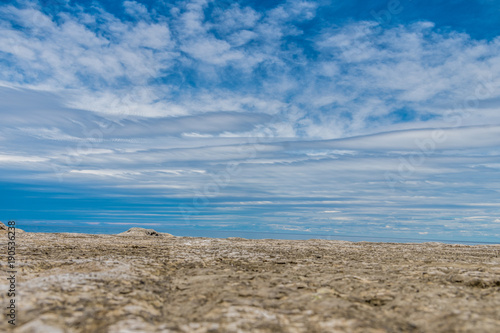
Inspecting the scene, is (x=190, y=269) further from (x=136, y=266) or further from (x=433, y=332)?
(x=433, y=332)


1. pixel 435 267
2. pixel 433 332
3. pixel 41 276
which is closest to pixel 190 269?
pixel 41 276

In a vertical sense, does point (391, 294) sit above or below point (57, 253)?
below

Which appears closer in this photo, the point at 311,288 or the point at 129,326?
the point at 129,326

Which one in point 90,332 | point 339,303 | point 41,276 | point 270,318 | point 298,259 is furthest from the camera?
point 298,259

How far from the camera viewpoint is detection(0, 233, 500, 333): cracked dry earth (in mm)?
5402

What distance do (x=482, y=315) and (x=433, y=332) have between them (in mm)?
1150

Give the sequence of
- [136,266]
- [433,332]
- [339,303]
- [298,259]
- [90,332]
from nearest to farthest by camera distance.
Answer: [90,332], [433,332], [339,303], [136,266], [298,259]

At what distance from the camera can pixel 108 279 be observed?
7.65m

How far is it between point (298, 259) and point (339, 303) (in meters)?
5.31

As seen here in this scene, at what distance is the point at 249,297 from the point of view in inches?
270

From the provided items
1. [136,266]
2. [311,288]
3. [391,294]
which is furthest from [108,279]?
[391,294]

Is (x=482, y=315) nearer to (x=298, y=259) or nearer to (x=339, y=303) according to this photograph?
(x=339, y=303)

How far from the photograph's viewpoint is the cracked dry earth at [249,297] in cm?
540

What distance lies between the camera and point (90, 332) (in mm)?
5000
